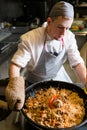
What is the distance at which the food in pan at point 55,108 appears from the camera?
82cm

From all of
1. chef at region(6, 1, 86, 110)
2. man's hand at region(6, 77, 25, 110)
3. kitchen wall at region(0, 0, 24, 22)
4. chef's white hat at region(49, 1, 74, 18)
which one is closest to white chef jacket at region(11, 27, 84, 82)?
chef at region(6, 1, 86, 110)

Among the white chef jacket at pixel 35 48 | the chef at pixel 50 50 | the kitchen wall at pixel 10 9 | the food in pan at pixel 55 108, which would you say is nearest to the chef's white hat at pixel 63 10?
the chef at pixel 50 50

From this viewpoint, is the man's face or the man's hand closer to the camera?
the man's hand

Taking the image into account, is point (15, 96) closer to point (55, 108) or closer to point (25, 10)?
point (55, 108)

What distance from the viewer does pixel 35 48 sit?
4.13 feet

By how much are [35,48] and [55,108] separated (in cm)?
49

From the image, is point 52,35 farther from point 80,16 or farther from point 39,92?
point 80,16

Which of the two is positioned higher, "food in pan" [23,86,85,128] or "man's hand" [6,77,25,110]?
"man's hand" [6,77,25,110]

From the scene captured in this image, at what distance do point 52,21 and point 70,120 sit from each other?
22.0 inches

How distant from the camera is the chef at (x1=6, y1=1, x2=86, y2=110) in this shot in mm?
1112

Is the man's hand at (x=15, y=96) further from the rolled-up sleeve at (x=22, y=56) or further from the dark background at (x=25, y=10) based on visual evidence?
the dark background at (x=25, y=10)

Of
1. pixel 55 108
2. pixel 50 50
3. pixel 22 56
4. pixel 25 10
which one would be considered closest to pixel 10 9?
pixel 25 10

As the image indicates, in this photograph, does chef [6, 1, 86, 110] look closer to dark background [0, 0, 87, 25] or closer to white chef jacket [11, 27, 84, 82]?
white chef jacket [11, 27, 84, 82]

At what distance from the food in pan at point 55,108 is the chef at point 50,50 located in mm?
179
